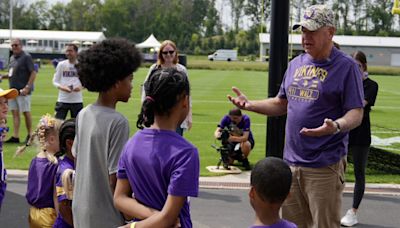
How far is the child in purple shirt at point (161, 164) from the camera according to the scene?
2.62m

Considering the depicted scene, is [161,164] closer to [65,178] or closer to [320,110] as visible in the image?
[65,178]

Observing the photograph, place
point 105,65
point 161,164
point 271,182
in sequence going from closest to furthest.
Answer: point 161,164 → point 271,182 → point 105,65

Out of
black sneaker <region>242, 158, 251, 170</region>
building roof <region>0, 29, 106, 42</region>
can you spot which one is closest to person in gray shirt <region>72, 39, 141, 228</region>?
black sneaker <region>242, 158, 251, 170</region>

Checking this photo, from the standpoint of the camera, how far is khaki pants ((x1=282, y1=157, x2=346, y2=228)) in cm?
400

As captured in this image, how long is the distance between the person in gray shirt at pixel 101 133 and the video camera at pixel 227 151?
20.6ft

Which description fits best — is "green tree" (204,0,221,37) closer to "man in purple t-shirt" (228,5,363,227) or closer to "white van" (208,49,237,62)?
"white van" (208,49,237,62)

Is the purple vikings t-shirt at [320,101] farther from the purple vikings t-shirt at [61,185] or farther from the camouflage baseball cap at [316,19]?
the purple vikings t-shirt at [61,185]

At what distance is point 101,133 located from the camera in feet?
9.96

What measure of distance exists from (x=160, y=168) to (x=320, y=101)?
5.42 ft

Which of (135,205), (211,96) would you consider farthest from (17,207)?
(211,96)

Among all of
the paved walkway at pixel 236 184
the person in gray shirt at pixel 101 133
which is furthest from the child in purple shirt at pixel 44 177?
the paved walkway at pixel 236 184

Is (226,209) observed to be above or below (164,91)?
below

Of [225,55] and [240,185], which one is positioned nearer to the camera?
[240,185]

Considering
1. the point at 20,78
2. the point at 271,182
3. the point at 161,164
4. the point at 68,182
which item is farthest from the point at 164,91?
the point at 20,78
